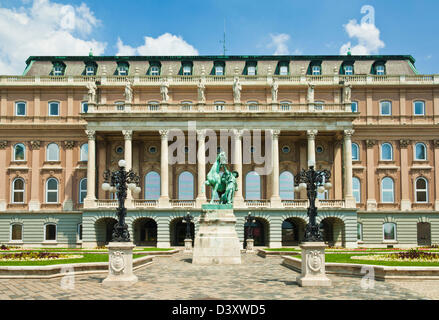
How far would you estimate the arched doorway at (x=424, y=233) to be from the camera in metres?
53.0

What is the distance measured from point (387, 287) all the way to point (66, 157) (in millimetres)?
43705

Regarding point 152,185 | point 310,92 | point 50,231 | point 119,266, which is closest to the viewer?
point 119,266

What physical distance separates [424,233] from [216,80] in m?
28.0

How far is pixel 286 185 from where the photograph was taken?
55.5 metres

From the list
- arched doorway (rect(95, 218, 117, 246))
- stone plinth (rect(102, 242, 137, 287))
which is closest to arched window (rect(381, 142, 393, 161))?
arched doorway (rect(95, 218, 117, 246))

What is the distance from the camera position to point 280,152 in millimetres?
56188

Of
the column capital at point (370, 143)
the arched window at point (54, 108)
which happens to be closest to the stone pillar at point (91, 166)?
the arched window at point (54, 108)

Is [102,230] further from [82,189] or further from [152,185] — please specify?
[152,185]

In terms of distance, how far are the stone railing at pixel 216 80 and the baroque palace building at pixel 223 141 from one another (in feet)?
0.37

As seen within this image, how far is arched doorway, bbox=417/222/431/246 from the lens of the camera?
53031 mm

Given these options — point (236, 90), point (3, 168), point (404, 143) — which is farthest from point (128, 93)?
point (404, 143)

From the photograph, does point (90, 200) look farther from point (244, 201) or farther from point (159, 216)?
point (244, 201)

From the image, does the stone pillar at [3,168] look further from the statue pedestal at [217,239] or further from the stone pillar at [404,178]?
the stone pillar at [404,178]
